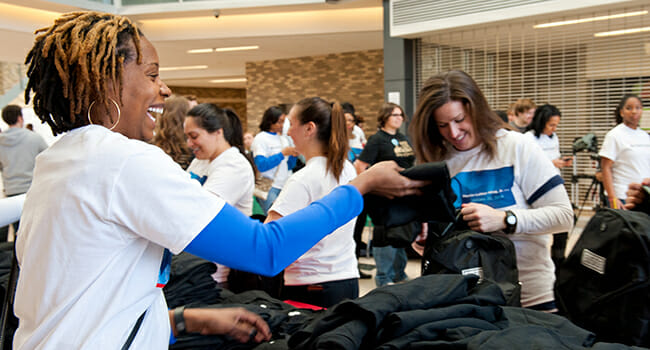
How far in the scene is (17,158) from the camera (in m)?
6.32

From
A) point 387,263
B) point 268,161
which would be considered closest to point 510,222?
point 387,263

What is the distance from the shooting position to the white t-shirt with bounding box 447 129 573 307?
76.2 inches

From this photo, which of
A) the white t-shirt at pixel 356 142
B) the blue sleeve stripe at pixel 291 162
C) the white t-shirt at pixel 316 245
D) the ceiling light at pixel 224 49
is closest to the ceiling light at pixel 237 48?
the ceiling light at pixel 224 49

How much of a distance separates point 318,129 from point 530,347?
185 cm

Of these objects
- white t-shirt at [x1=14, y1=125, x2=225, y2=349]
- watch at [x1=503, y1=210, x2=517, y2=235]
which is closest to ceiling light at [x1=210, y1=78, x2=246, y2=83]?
watch at [x1=503, y1=210, x2=517, y2=235]

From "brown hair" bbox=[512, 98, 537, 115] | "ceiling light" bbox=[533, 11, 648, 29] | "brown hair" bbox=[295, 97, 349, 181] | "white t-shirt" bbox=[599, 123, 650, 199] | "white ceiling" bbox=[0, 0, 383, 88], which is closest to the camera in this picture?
"brown hair" bbox=[295, 97, 349, 181]

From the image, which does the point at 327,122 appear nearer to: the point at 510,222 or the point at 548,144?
the point at 510,222

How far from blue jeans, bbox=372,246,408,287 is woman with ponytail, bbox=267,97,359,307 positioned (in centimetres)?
253

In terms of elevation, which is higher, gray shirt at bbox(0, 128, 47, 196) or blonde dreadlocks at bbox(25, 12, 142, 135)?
blonde dreadlocks at bbox(25, 12, 142, 135)

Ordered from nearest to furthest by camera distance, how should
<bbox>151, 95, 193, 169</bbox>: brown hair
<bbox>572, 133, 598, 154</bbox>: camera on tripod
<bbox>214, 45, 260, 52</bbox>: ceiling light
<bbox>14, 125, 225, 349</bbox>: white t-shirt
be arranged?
<bbox>14, 125, 225, 349</bbox>: white t-shirt → <bbox>151, 95, 193, 169</bbox>: brown hair → <bbox>572, 133, 598, 154</bbox>: camera on tripod → <bbox>214, 45, 260, 52</bbox>: ceiling light

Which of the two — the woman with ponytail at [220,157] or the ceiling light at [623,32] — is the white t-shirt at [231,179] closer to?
the woman with ponytail at [220,157]

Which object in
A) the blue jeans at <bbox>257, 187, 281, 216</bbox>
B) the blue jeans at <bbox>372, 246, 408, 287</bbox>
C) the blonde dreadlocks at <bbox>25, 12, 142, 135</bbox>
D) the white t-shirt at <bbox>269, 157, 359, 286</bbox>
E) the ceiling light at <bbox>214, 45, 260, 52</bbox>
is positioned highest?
the ceiling light at <bbox>214, 45, 260, 52</bbox>

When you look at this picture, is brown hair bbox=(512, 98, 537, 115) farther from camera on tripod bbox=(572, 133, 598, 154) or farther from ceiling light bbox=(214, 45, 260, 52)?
ceiling light bbox=(214, 45, 260, 52)

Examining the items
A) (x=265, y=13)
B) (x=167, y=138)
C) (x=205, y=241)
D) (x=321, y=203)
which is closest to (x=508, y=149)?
(x=321, y=203)
